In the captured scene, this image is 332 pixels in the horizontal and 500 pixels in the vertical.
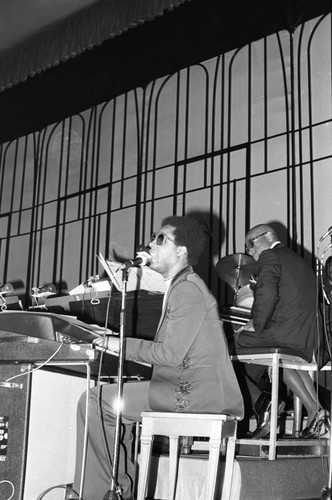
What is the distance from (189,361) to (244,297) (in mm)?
2247

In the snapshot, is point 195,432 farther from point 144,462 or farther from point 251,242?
point 251,242

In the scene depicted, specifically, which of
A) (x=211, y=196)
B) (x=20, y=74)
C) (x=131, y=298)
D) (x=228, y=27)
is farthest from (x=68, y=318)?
(x=20, y=74)

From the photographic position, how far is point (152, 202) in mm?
7004

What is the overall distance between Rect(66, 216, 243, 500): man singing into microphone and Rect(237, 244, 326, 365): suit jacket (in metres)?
1.06

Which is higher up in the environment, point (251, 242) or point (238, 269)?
point (251, 242)

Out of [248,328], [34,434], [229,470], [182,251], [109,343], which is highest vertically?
[182,251]

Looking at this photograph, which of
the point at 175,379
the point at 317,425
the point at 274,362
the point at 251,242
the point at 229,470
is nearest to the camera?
the point at 175,379

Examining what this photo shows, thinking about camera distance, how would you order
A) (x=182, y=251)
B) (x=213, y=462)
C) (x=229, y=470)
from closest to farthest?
(x=213, y=462)
(x=229, y=470)
(x=182, y=251)

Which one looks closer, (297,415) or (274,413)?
(274,413)

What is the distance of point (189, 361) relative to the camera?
3.08 m

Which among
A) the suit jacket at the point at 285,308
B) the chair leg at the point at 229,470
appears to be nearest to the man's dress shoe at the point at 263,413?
the suit jacket at the point at 285,308

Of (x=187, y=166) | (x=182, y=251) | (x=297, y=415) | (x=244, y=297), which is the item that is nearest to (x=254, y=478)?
(x=297, y=415)

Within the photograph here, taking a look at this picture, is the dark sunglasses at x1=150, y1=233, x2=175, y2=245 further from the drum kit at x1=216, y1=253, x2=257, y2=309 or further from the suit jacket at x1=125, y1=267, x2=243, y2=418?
the drum kit at x1=216, y1=253, x2=257, y2=309

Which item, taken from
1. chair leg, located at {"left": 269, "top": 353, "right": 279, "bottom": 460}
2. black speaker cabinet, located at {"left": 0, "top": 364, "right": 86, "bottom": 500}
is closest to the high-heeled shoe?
chair leg, located at {"left": 269, "top": 353, "right": 279, "bottom": 460}
